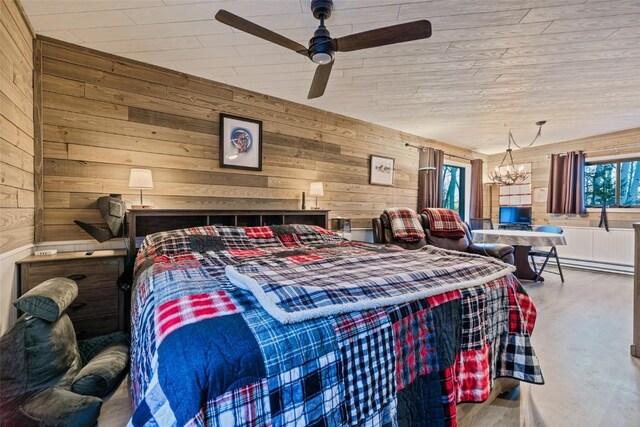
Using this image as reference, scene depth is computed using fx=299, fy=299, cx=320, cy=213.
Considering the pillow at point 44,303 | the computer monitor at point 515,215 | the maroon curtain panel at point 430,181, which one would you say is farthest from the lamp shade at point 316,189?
the computer monitor at point 515,215

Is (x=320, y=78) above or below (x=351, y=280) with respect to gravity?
above

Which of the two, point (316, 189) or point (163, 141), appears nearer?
point (163, 141)

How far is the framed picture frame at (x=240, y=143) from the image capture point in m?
3.22

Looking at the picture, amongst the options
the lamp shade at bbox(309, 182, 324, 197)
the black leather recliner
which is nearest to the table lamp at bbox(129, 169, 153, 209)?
the lamp shade at bbox(309, 182, 324, 197)

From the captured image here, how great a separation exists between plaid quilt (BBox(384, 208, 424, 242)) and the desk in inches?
36.7

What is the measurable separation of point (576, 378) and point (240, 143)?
3.40m

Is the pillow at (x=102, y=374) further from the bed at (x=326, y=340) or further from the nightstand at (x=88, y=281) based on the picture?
the bed at (x=326, y=340)

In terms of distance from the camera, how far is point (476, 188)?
20.5 ft

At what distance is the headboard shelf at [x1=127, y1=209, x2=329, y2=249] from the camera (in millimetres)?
2543

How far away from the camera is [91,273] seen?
7.23ft

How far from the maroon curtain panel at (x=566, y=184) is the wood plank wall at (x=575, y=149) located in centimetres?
18

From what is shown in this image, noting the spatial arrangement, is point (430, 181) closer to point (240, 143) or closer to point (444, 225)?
point (444, 225)

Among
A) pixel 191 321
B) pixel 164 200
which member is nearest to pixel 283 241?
pixel 164 200

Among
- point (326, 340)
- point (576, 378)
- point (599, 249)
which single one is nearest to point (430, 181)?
point (599, 249)
